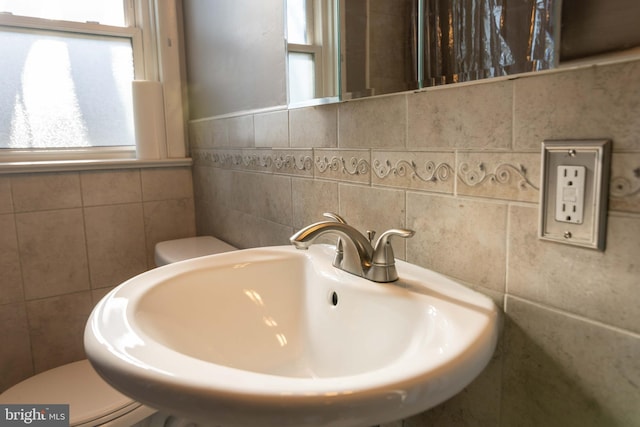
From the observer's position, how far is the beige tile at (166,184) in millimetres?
1788

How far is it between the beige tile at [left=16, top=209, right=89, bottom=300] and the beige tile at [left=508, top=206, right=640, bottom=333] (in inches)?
62.0

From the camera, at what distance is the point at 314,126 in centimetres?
104

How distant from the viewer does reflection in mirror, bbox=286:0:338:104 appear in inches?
38.1

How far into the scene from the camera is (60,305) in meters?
1.65

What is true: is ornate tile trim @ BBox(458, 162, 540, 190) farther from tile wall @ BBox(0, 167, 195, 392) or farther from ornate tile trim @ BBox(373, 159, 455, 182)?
tile wall @ BBox(0, 167, 195, 392)

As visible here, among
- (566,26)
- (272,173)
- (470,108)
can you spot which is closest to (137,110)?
(272,173)

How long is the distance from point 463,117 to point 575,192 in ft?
0.68

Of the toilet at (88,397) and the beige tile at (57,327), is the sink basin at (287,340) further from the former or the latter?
the beige tile at (57,327)

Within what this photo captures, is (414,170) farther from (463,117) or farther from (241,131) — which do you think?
(241,131)

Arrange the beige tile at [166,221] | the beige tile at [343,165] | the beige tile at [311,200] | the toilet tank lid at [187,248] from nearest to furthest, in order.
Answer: the beige tile at [343,165]
the beige tile at [311,200]
the toilet tank lid at [187,248]
the beige tile at [166,221]

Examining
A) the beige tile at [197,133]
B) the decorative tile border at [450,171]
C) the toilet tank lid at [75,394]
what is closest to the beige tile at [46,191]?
the beige tile at [197,133]

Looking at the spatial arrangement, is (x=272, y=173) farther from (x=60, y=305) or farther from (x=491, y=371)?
(x=60, y=305)

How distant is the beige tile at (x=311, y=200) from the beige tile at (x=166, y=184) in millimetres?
864

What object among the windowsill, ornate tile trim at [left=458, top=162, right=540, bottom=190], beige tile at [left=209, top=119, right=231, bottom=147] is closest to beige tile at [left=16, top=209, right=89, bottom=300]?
the windowsill
